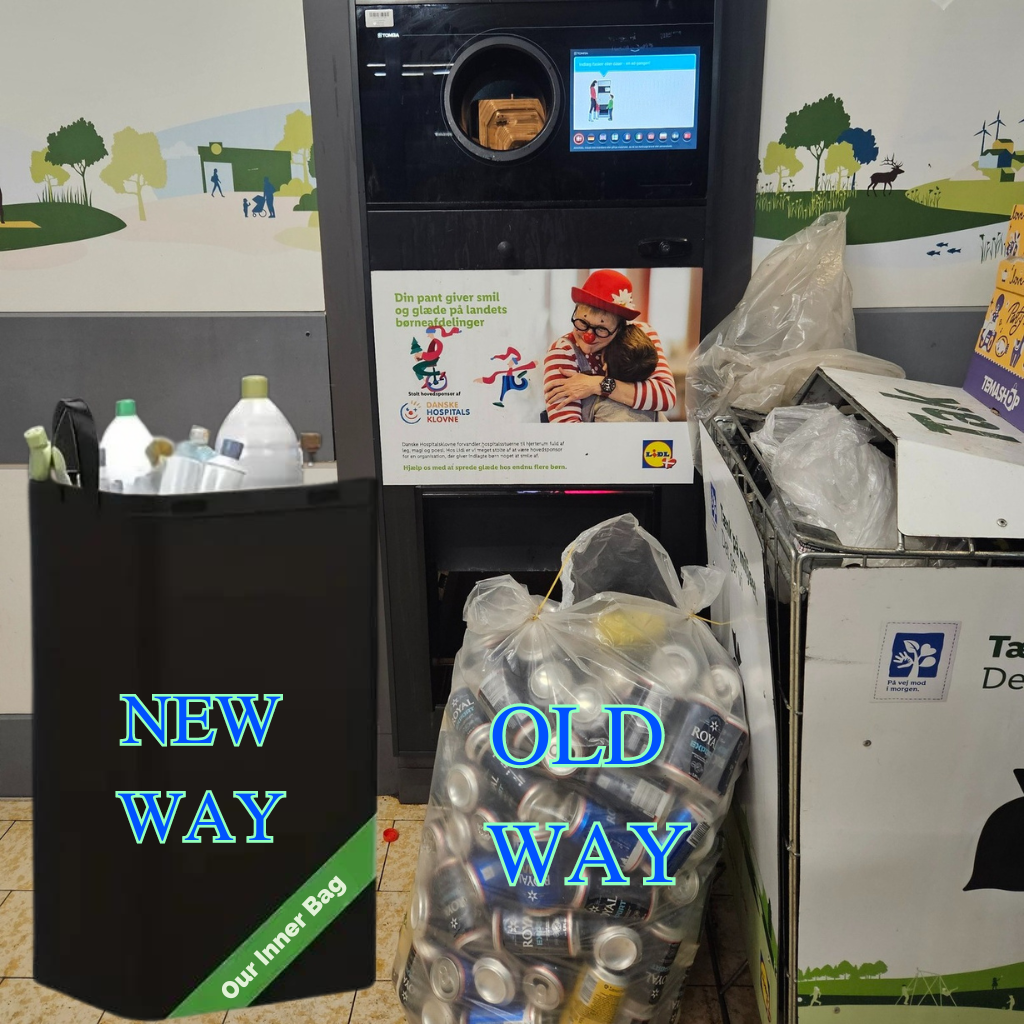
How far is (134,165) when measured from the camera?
1694 mm

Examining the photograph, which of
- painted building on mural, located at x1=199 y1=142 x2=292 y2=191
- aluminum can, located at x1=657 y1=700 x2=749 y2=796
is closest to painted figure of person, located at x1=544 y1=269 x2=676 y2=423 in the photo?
painted building on mural, located at x1=199 y1=142 x2=292 y2=191

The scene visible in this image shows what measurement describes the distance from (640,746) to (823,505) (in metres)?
0.44

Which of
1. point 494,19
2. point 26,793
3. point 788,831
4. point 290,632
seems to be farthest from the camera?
point 26,793

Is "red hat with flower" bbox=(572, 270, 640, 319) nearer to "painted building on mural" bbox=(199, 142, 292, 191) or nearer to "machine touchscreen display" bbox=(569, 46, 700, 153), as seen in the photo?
"machine touchscreen display" bbox=(569, 46, 700, 153)

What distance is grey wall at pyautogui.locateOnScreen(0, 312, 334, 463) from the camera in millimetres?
1738

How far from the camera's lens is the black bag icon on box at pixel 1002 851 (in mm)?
1092

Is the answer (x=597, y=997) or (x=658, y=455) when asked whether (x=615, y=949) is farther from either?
(x=658, y=455)

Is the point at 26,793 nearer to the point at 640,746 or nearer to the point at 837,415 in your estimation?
the point at 640,746

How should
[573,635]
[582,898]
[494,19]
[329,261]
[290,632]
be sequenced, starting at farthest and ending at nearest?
[329,261], [494,19], [573,635], [582,898], [290,632]

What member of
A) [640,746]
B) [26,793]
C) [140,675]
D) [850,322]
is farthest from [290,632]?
[26,793]

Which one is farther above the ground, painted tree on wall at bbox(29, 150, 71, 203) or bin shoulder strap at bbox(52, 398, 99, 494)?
painted tree on wall at bbox(29, 150, 71, 203)

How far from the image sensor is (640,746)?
125 cm

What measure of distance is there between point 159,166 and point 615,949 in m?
1.64

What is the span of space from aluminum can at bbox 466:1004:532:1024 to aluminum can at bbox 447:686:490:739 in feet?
1.31
